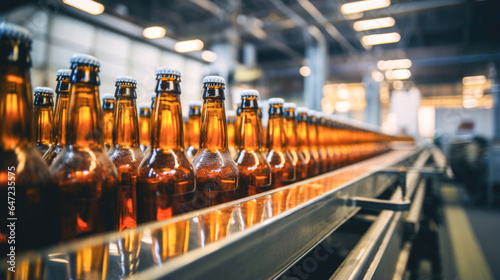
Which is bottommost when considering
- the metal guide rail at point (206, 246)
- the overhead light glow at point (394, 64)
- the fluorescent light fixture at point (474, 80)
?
the metal guide rail at point (206, 246)

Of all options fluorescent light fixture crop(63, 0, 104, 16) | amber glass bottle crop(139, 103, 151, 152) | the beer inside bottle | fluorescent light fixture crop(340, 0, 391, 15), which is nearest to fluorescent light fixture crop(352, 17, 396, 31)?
fluorescent light fixture crop(340, 0, 391, 15)

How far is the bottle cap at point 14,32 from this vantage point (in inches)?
14.0

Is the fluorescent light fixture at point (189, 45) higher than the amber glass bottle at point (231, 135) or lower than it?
higher

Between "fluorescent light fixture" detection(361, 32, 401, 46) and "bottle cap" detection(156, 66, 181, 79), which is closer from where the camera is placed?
"bottle cap" detection(156, 66, 181, 79)

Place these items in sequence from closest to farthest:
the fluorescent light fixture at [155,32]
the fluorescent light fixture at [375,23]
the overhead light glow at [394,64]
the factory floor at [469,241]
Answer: the factory floor at [469,241]
the fluorescent light fixture at [155,32]
the fluorescent light fixture at [375,23]
the overhead light glow at [394,64]

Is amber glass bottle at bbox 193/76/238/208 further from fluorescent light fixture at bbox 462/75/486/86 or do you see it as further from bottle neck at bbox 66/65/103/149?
fluorescent light fixture at bbox 462/75/486/86

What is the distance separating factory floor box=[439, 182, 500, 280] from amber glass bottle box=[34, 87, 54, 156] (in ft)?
8.35

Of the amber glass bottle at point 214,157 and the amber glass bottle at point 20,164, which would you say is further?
the amber glass bottle at point 214,157

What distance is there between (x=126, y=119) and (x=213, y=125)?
194 mm

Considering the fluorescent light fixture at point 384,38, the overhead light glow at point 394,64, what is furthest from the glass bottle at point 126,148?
the overhead light glow at point 394,64

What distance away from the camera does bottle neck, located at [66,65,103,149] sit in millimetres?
483

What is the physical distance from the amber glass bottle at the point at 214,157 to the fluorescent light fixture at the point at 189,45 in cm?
579

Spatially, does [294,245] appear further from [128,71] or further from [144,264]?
[128,71]

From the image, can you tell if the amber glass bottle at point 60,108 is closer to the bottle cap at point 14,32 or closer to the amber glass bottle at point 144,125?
the bottle cap at point 14,32
